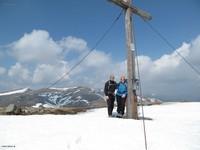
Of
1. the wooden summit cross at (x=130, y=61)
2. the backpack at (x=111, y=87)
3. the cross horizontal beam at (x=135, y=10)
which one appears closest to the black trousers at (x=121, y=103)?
the backpack at (x=111, y=87)

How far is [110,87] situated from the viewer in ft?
51.3

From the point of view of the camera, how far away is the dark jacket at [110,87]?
616 inches

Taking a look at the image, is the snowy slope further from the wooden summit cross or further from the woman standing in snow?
the woman standing in snow

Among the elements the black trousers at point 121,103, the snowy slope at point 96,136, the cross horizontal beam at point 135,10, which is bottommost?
the snowy slope at point 96,136

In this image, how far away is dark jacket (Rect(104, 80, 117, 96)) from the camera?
1564 centimetres

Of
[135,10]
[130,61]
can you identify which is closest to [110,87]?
[130,61]

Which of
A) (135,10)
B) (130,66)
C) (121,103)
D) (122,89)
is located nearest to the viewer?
(130,66)

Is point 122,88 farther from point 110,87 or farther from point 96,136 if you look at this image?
point 96,136

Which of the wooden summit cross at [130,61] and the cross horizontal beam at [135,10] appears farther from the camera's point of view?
the wooden summit cross at [130,61]

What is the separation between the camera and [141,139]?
926cm

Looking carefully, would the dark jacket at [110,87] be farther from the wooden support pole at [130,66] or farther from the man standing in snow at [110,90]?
the wooden support pole at [130,66]

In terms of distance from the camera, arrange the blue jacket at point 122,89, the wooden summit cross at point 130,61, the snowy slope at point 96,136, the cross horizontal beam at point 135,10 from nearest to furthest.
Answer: the snowy slope at point 96,136 → the cross horizontal beam at point 135,10 → the wooden summit cross at point 130,61 → the blue jacket at point 122,89

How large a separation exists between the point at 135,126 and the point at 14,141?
437 cm

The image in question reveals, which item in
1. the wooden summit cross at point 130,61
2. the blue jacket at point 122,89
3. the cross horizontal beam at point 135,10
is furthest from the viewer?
the blue jacket at point 122,89
